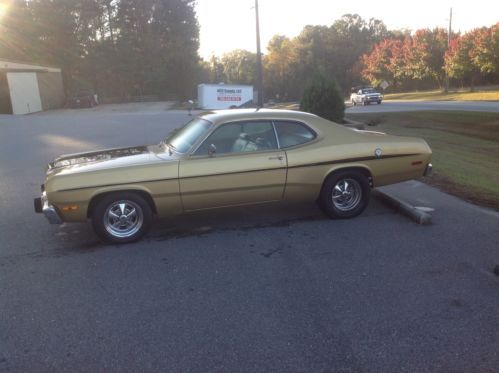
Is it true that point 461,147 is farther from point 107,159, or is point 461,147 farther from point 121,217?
point 121,217

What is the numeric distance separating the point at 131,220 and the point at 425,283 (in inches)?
123

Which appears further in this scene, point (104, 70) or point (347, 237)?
→ point (104, 70)

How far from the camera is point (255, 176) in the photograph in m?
5.29

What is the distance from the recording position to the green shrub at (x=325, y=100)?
45.5 feet

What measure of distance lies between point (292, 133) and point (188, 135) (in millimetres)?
1304

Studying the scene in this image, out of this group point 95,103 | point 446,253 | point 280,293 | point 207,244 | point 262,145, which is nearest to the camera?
point 280,293

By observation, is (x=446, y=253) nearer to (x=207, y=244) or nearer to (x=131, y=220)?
(x=207, y=244)

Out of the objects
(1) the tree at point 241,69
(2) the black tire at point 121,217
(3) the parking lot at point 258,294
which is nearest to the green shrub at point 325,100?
(3) the parking lot at point 258,294

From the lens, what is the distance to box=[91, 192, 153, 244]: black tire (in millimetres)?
4922

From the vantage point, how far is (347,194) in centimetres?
580

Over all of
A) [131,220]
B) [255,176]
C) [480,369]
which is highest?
[255,176]

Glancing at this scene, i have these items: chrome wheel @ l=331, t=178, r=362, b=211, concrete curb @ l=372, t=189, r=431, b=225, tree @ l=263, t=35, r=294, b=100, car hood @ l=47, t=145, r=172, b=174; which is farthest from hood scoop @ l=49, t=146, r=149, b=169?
tree @ l=263, t=35, r=294, b=100

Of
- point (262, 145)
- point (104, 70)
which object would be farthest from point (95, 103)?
point (262, 145)

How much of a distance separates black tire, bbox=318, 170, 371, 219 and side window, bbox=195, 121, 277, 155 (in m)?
0.89
